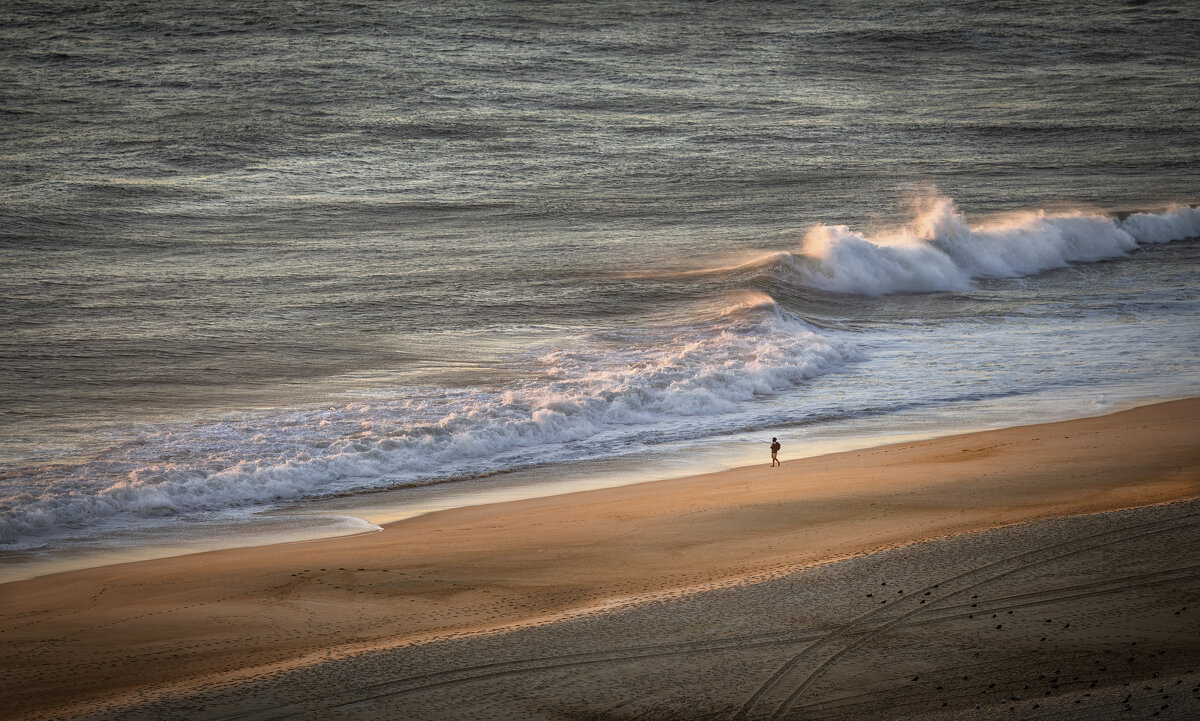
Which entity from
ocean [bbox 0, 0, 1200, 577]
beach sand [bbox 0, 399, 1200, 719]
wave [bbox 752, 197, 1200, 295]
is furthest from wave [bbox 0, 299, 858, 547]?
wave [bbox 752, 197, 1200, 295]

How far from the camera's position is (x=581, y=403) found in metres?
13.7

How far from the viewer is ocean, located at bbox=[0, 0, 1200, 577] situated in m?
12.3

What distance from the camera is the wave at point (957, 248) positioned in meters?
22.4

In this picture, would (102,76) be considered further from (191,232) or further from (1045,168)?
(1045,168)

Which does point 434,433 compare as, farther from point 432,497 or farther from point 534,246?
point 534,246

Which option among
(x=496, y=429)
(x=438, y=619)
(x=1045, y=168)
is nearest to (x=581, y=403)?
(x=496, y=429)

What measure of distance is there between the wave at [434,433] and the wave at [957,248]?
5.66 metres

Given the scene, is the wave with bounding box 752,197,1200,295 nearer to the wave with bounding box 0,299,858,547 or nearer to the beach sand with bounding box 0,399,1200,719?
the wave with bounding box 0,299,858,547

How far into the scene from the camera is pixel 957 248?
24.3 m

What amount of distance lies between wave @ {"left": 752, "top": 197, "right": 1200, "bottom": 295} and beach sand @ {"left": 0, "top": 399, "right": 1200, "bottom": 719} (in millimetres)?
12479

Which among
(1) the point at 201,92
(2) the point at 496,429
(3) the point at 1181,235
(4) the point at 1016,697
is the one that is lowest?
(4) the point at 1016,697

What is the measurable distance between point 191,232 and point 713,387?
1372 cm

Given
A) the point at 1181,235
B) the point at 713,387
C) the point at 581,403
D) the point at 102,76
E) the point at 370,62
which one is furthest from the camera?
the point at 370,62

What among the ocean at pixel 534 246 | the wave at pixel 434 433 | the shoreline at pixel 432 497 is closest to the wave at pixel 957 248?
the ocean at pixel 534 246
